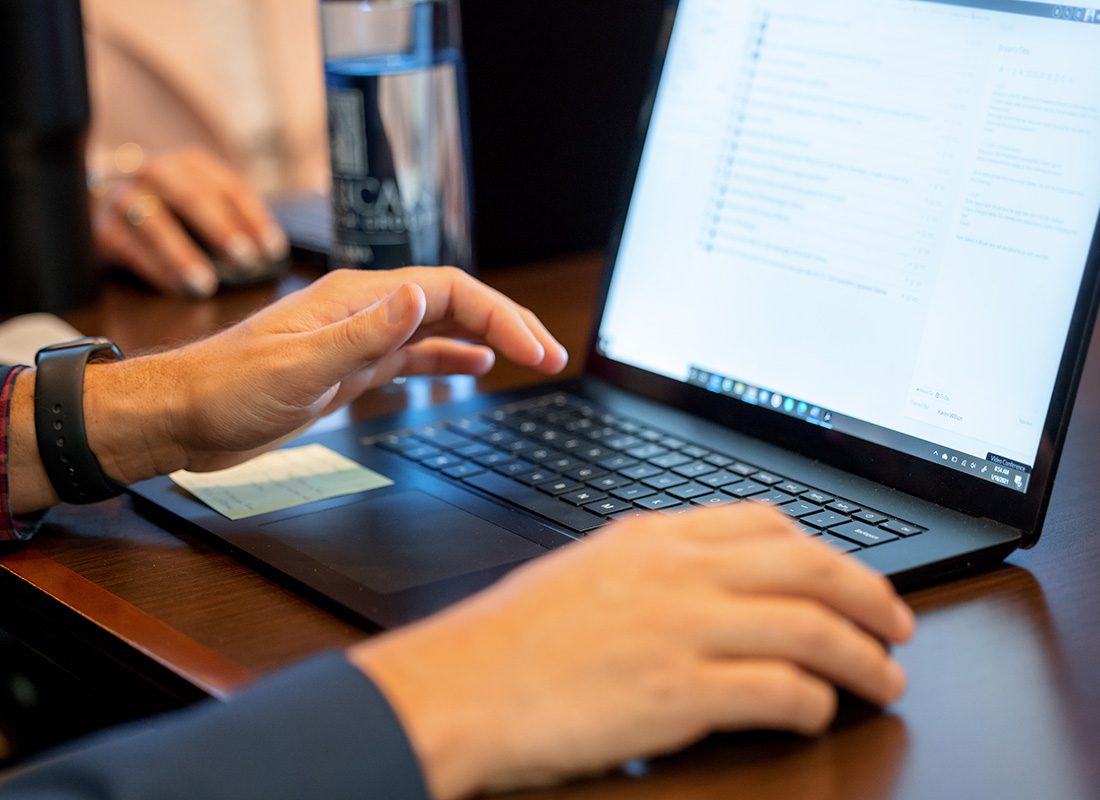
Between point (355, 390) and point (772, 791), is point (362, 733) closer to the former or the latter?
point (772, 791)

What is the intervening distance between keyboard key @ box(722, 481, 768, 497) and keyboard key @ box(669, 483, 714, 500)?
1cm

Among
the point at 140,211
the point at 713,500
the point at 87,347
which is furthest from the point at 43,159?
the point at 713,500

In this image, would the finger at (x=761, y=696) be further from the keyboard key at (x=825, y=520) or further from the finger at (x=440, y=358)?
the finger at (x=440, y=358)

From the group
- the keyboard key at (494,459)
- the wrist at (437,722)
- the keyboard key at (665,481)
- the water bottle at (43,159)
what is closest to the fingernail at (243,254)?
the water bottle at (43,159)

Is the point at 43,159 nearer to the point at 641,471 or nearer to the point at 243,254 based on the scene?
the point at 243,254

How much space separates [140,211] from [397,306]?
72 centimetres

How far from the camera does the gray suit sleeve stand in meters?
0.48

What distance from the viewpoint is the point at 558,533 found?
2.35ft

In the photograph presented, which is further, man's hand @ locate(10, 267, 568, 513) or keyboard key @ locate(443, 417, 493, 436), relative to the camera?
keyboard key @ locate(443, 417, 493, 436)

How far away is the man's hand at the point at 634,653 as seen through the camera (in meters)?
0.49

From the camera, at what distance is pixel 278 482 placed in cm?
82

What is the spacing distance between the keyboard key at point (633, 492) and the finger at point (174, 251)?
687mm

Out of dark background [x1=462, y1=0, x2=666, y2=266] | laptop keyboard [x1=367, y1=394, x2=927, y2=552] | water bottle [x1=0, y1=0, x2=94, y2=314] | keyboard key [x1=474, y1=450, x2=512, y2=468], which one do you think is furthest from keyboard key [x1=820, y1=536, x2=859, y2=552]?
water bottle [x1=0, y1=0, x2=94, y2=314]

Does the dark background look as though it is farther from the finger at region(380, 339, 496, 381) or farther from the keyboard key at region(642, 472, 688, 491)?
the keyboard key at region(642, 472, 688, 491)
